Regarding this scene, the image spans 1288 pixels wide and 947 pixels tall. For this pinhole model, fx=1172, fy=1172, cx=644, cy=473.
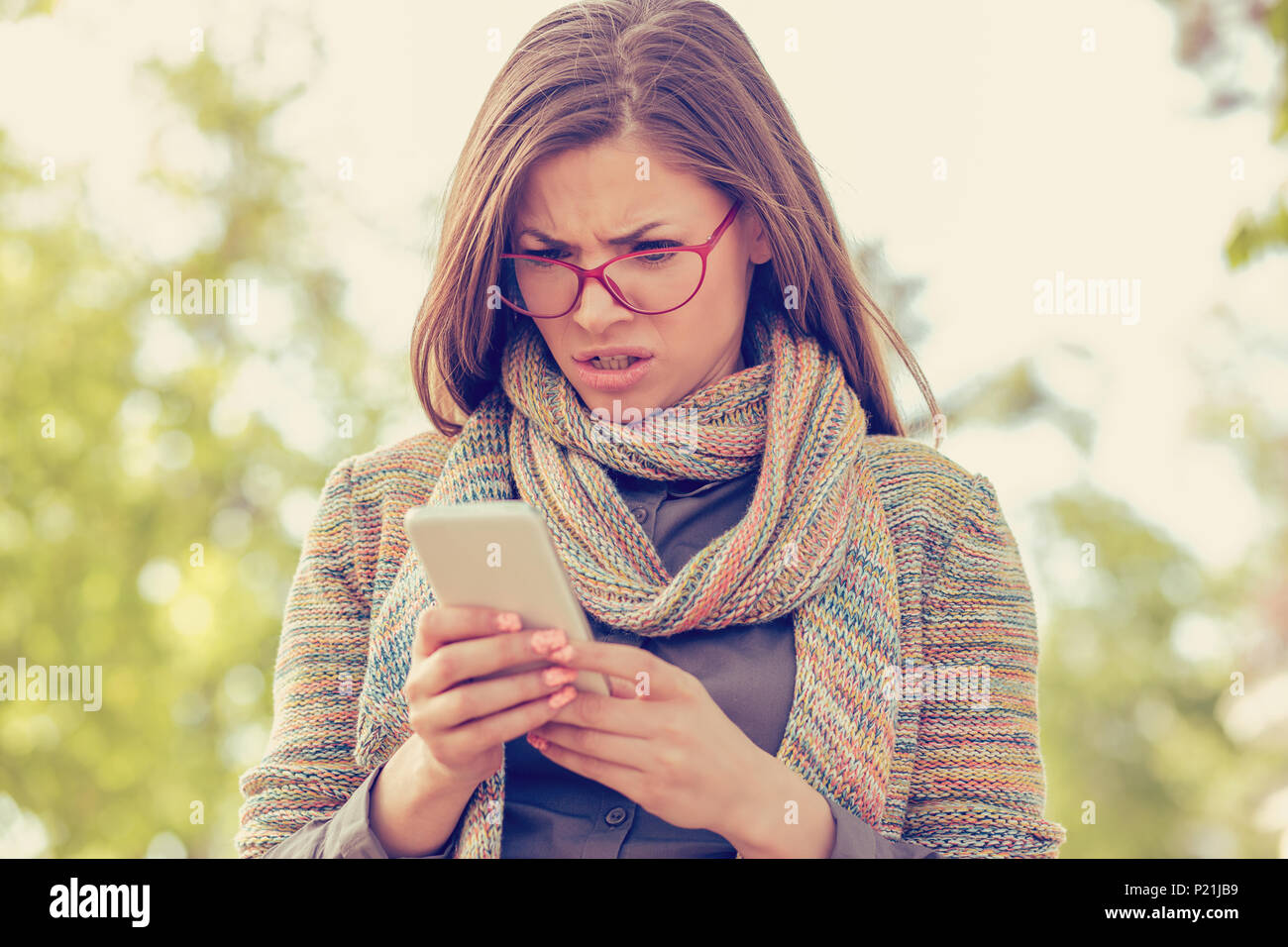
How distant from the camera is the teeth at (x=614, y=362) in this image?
1.89 m

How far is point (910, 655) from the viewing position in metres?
1.83

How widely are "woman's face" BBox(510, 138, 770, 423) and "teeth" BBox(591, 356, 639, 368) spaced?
0.7 inches

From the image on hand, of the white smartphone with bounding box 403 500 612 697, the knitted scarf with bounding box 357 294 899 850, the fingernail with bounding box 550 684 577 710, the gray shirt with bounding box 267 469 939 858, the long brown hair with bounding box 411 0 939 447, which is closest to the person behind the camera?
the white smartphone with bounding box 403 500 612 697

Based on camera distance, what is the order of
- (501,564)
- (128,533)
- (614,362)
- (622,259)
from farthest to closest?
(128,533)
(614,362)
(622,259)
(501,564)

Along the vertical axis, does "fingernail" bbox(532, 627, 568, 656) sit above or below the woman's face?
below

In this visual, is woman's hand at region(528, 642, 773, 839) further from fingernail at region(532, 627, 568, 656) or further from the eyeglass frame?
the eyeglass frame

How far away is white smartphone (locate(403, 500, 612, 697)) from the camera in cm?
125

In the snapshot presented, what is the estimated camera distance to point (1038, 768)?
183 centimetres

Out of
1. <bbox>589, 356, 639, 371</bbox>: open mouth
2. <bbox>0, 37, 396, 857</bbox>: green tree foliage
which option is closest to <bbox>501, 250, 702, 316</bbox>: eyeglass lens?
<bbox>589, 356, 639, 371</bbox>: open mouth

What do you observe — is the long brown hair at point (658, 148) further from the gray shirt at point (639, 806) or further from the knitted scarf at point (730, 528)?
the gray shirt at point (639, 806)

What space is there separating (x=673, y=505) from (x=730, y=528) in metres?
0.10

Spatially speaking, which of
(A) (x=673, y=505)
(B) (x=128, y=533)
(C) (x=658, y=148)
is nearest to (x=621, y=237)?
(C) (x=658, y=148)

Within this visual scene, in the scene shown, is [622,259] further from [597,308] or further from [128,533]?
[128,533]

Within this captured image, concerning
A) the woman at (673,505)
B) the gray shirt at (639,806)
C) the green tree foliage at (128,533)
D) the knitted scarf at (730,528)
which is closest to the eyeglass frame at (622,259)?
the woman at (673,505)
